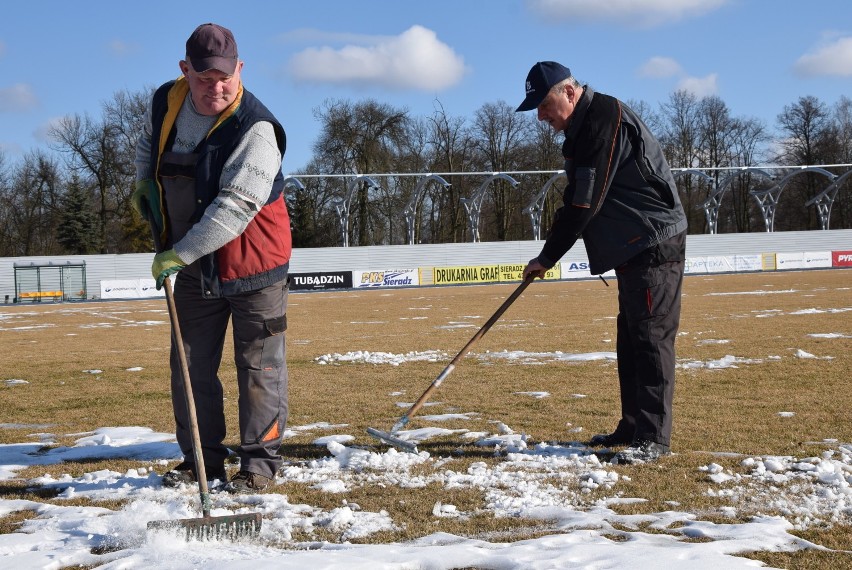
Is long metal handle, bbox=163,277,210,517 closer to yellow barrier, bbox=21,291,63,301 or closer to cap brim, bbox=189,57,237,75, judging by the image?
cap brim, bbox=189,57,237,75

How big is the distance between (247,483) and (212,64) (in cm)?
192

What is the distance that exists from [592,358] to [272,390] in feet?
19.2

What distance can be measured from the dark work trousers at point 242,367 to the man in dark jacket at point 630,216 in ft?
5.13

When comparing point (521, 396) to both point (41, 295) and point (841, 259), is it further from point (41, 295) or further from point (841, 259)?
point (841, 259)

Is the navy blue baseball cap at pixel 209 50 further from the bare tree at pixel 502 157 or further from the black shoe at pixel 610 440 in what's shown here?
the bare tree at pixel 502 157

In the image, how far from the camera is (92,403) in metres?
7.17

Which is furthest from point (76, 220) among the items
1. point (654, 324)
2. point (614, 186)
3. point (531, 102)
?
point (654, 324)

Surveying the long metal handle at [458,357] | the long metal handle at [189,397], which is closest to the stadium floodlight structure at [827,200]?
the long metal handle at [458,357]

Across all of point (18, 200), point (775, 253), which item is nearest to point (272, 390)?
point (775, 253)

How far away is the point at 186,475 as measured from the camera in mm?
4180

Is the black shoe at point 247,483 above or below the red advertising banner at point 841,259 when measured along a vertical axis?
below

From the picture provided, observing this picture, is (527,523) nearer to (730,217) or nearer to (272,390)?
(272,390)

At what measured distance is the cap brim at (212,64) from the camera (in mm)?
3738

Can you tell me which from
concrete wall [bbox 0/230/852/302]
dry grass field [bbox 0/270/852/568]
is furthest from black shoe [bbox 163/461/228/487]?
concrete wall [bbox 0/230/852/302]
